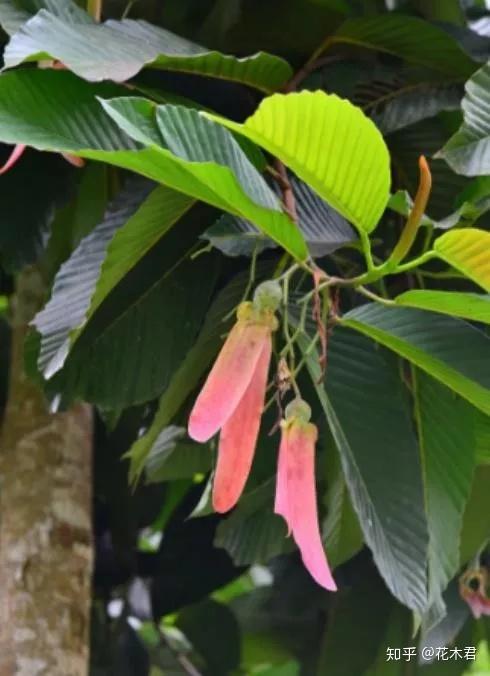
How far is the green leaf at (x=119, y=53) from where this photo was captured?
48cm

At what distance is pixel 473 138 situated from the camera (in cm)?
53

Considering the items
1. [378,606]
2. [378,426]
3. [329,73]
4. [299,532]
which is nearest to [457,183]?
[329,73]

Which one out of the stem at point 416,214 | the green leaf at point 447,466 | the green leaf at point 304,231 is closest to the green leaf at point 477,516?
the green leaf at point 447,466

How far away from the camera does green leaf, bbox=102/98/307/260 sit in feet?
1.34

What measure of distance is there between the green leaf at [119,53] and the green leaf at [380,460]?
0.16 meters

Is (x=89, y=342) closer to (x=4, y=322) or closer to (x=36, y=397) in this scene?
(x=36, y=397)

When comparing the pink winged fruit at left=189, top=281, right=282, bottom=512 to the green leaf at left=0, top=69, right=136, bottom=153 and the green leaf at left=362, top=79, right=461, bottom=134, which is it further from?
the green leaf at left=362, top=79, right=461, bottom=134

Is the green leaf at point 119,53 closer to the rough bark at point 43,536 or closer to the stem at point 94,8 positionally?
the stem at point 94,8

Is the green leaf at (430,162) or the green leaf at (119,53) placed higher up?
the green leaf at (119,53)

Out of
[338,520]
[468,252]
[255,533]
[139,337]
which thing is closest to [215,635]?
[255,533]

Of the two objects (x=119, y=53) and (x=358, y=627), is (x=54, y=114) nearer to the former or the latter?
(x=119, y=53)

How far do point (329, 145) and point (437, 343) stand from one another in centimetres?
15

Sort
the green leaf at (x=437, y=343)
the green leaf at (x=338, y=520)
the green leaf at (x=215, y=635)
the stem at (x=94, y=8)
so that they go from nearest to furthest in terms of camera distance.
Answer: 1. the green leaf at (x=437, y=343)
2. the stem at (x=94, y=8)
3. the green leaf at (x=338, y=520)
4. the green leaf at (x=215, y=635)

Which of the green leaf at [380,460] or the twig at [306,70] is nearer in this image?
the green leaf at [380,460]
